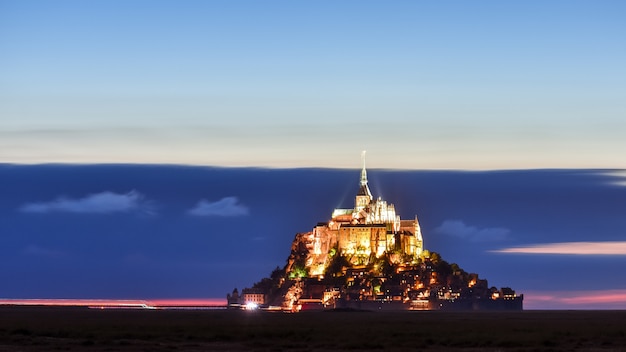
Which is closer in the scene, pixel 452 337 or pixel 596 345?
pixel 596 345

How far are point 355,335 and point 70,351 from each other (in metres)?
28.4

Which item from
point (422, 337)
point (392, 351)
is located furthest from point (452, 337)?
point (392, 351)

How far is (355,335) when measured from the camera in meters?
95.6

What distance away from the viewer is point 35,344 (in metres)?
78.9

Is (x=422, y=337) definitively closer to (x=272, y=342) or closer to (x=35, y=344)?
(x=272, y=342)

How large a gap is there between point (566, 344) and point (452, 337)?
10177 mm

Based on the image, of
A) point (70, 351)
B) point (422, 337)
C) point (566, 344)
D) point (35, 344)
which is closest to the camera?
point (70, 351)

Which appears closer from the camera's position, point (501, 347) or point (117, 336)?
point (501, 347)

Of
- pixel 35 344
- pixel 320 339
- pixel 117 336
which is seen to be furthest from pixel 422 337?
pixel 35 344

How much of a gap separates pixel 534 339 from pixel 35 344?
116ft

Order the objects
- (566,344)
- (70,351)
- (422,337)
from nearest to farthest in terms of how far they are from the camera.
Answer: (70,351) < (566,344) < (422,337)

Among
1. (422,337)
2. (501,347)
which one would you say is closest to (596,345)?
(501,347)

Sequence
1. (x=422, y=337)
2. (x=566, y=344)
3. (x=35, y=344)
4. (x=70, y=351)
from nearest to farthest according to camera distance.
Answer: (x=70, y=351) → (x=35, y=344) → (x=566, y=344) → (x=422, y=337)

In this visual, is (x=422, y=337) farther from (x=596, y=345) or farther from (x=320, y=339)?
(x=596, y=345)
